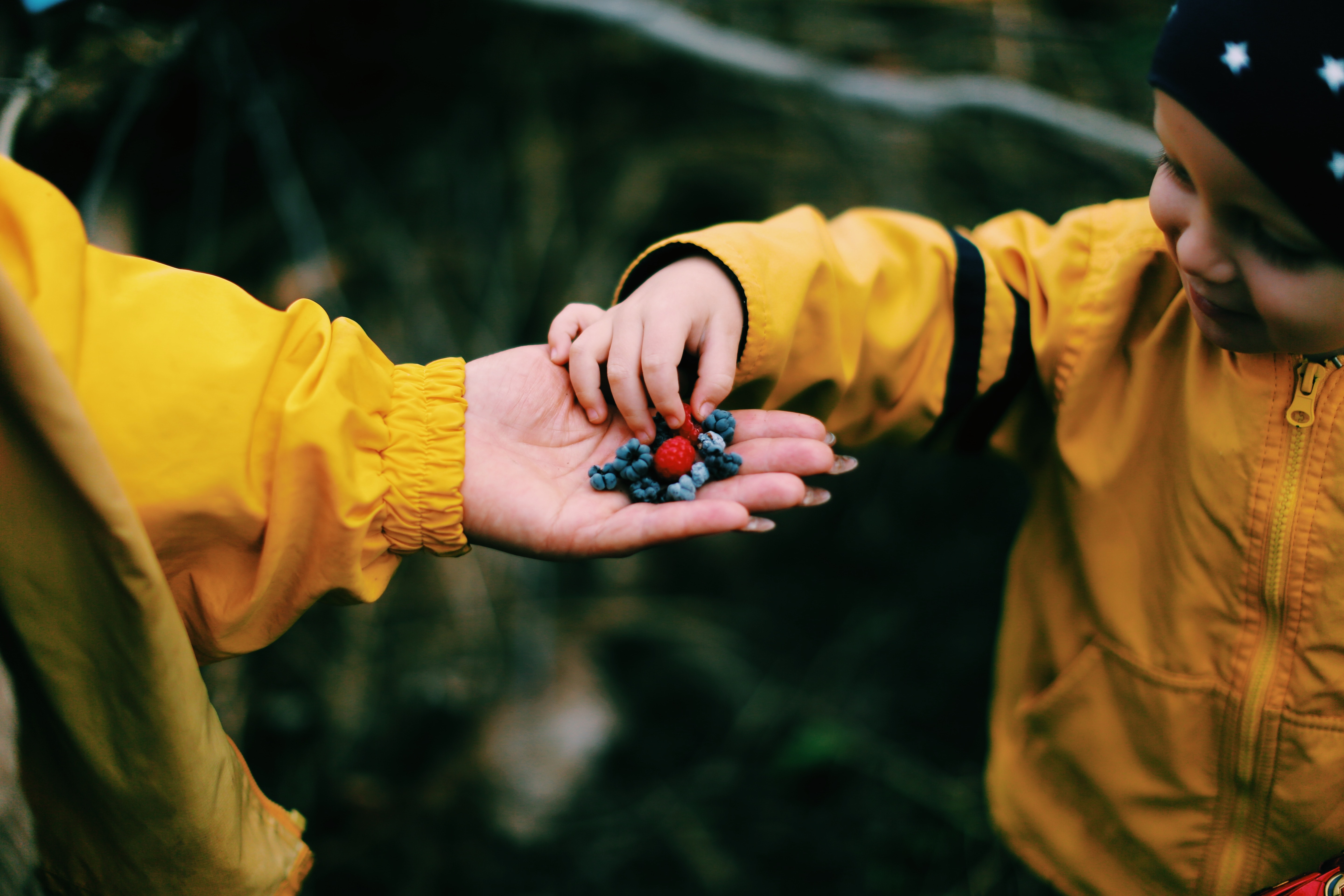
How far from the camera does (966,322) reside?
3.75 feet

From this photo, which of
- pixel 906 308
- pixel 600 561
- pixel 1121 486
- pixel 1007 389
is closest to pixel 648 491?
pixel 906 308

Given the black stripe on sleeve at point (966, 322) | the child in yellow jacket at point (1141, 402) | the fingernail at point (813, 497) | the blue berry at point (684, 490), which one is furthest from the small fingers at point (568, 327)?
the black stripe on sleeve at point (966, 322)

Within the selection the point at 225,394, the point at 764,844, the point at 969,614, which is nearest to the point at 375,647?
the point at 764,844

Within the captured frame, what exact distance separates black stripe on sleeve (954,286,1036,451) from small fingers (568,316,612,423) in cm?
61

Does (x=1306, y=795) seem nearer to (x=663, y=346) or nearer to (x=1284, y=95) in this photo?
(x=1284, y=95)

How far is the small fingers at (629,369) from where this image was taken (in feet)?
3.41

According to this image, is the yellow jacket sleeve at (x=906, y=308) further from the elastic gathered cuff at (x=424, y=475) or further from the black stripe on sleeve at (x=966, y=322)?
the elastic gathered cuff at (x=424, y=475)

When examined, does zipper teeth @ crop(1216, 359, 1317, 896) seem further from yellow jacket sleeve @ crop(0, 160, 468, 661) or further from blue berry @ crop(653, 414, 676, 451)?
yellow jacket sleeve @ crop(0, 160, 468, 661)

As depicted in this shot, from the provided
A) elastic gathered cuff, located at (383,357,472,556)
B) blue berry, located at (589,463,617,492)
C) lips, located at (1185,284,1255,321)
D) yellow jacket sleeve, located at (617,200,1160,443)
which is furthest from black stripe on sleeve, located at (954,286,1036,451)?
elastic gathered cuff, located at (383,357,472,556)

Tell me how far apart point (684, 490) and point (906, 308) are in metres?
0.46

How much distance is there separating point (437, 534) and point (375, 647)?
4.16 ft

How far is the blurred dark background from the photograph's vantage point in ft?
6.16

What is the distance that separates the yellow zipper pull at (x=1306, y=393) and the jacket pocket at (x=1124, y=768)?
0.38 meters

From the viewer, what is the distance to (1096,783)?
1.21 metres
